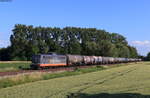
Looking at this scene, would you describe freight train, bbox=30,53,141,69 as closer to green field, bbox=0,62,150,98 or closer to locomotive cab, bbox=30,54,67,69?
locomotive cab, bbox=30,54,67,69

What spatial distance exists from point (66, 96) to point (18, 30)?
119875 mm

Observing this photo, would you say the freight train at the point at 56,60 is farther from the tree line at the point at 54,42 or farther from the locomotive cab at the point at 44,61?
the tree line at the point at 54,42

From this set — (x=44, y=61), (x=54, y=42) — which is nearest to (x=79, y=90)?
(x=44, y=61)

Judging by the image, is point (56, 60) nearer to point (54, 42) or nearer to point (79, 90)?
point (79, 90)

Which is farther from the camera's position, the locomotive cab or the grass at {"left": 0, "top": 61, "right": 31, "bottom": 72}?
the locomotive cab

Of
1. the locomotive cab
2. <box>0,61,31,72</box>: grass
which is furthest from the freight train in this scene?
<box>0,61,31,72</box>: grass

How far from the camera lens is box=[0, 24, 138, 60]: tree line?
127 meters

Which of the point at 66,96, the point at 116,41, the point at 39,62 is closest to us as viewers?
the point at 66,96

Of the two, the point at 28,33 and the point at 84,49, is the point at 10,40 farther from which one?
the point at 84,49

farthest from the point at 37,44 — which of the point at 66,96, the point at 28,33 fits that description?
the point at 66,96

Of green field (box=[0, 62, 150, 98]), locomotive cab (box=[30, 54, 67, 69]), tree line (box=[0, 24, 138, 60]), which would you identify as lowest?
green field (box=[0, 62, 150, 98])

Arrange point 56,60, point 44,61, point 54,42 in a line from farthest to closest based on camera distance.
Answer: point 54,42, point 56,60, point 44,61

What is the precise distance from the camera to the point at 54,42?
470ft

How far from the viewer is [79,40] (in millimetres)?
161250
